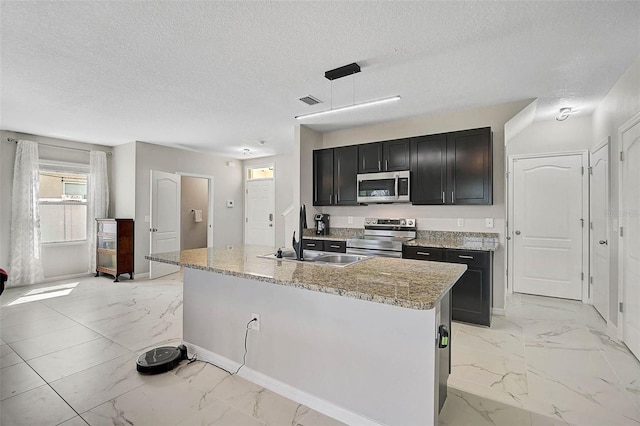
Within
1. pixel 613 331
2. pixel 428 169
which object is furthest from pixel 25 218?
pixel 613 331

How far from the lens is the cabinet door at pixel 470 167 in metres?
3.57

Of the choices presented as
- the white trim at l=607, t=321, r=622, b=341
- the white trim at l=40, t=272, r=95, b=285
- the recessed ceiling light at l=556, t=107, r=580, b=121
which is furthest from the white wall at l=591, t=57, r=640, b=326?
the white trim at l=40, t=272, r=95, b=285

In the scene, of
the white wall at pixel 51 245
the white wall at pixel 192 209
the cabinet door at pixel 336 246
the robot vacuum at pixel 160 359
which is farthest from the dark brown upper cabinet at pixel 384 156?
the white wall at pixel 51 245

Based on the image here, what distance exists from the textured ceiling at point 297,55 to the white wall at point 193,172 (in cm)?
175

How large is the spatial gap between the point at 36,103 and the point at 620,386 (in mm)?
6137

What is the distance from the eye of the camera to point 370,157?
4.38 meters

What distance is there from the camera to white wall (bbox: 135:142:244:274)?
5711 mm

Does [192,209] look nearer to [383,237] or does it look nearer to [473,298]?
[383,237]

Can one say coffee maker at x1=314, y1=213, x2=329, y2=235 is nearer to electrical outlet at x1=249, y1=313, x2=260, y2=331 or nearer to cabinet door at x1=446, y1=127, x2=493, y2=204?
cabinet door at x1=446, y1=127, x2=493, y2=204

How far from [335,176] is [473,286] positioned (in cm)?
234

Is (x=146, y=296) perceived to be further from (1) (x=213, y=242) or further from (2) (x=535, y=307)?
(2) (x=535, y=307)

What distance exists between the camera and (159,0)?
1.89 m

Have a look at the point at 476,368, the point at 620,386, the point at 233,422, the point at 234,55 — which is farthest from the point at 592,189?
the point at 233,422

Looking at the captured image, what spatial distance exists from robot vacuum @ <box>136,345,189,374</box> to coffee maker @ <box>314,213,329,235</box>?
266 centimetres
